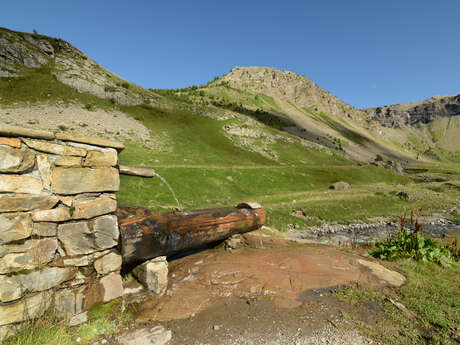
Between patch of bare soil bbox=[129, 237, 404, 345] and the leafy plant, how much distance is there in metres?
2.31

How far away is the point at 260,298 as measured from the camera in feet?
20.0

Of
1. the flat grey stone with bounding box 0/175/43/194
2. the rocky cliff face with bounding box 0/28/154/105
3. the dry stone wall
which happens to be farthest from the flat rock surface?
the rocky cliff face with bounding box 0/28/154/105

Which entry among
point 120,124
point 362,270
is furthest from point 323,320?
point 120,124

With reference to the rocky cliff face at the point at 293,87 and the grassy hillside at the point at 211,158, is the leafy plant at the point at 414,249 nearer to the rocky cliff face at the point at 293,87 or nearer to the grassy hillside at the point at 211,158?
the grassy hillside at the point at 211,158

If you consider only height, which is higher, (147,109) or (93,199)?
(147,109)

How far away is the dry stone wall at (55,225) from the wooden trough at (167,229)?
0.38 meters

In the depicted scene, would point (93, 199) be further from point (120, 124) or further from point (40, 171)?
point (120, 124)

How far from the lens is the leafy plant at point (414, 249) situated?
361 inches

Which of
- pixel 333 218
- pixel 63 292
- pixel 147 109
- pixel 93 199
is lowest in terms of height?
pixel 333 218

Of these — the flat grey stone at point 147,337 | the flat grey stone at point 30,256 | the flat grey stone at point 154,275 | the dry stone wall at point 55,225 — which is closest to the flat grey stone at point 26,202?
the dry stone wall at point 55,225

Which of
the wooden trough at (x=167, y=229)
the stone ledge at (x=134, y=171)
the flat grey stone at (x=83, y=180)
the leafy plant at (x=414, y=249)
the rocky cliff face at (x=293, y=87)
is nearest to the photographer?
the flat grey stone at (x=83, y=180)

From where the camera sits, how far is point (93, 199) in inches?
206

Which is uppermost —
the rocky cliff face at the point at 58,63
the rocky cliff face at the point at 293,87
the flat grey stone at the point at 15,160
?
the rocky cliff face at the point at 293,87

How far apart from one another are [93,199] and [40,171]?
45.4 inches
